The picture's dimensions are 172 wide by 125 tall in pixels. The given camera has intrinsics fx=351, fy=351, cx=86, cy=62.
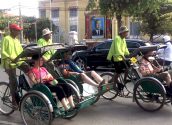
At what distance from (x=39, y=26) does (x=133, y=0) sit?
39.7 m

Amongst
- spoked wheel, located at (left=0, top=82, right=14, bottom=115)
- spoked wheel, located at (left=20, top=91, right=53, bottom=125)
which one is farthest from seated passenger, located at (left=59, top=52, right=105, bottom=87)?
spoked wheel, located at (left=20, top=91, right=53, bottom=125)

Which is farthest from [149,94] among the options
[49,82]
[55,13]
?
[55,13]

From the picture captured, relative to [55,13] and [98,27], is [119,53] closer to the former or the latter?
[98,27]

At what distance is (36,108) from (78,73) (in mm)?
1625

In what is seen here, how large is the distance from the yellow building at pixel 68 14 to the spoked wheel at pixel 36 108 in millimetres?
50142

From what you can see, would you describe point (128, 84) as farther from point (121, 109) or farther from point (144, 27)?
point (144, 27)

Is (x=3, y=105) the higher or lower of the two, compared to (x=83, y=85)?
lower

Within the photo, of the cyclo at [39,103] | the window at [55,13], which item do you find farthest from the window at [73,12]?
the cyclo at [39,103]

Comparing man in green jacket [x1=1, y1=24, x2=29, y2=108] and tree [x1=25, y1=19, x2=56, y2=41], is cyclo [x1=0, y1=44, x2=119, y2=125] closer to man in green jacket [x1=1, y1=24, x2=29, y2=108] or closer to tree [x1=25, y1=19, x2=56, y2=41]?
man in green jacket [x1=1, y1=24, x2=29, y2=108]

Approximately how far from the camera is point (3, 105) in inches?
292

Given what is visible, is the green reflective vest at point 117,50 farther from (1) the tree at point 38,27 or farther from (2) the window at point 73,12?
(2) the window at point 73,12

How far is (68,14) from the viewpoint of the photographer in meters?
59.7

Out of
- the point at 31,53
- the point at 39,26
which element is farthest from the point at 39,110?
the point at 39,26

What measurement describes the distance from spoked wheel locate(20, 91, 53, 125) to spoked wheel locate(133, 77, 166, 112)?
2.20 m
